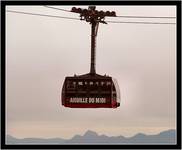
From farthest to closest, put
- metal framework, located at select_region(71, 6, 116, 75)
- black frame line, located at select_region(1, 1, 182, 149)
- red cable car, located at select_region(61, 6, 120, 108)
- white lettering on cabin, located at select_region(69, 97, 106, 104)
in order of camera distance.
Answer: white lettering on cabin, located at select_region(69, 97, 106, 104) < red cable car, located at select_region(61, 6, 120, 108) < metal framework, located at select_region(71, 6, 116, 75) < black frame line, located at select_region(1, 1, 182, 149)

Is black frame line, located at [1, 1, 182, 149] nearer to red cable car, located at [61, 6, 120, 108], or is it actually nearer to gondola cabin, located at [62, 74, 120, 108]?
red cable car, located at [61, 6, 120, 108]

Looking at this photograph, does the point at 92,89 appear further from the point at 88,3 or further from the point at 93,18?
the point at 88,3

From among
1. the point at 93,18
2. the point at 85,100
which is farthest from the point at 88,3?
the point at 85,100

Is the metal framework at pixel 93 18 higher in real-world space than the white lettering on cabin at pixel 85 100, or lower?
higher

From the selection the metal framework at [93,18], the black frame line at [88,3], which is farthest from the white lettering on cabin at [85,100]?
the black frame line at [88,3]

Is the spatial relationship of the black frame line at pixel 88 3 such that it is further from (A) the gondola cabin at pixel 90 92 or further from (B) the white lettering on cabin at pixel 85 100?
(B) the white lettering on cabin at pixel 85 100

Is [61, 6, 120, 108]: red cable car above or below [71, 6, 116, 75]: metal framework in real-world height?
below

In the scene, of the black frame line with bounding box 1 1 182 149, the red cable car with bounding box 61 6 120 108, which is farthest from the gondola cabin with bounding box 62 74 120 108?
the black frame line with bounding box 1 1 182 149
